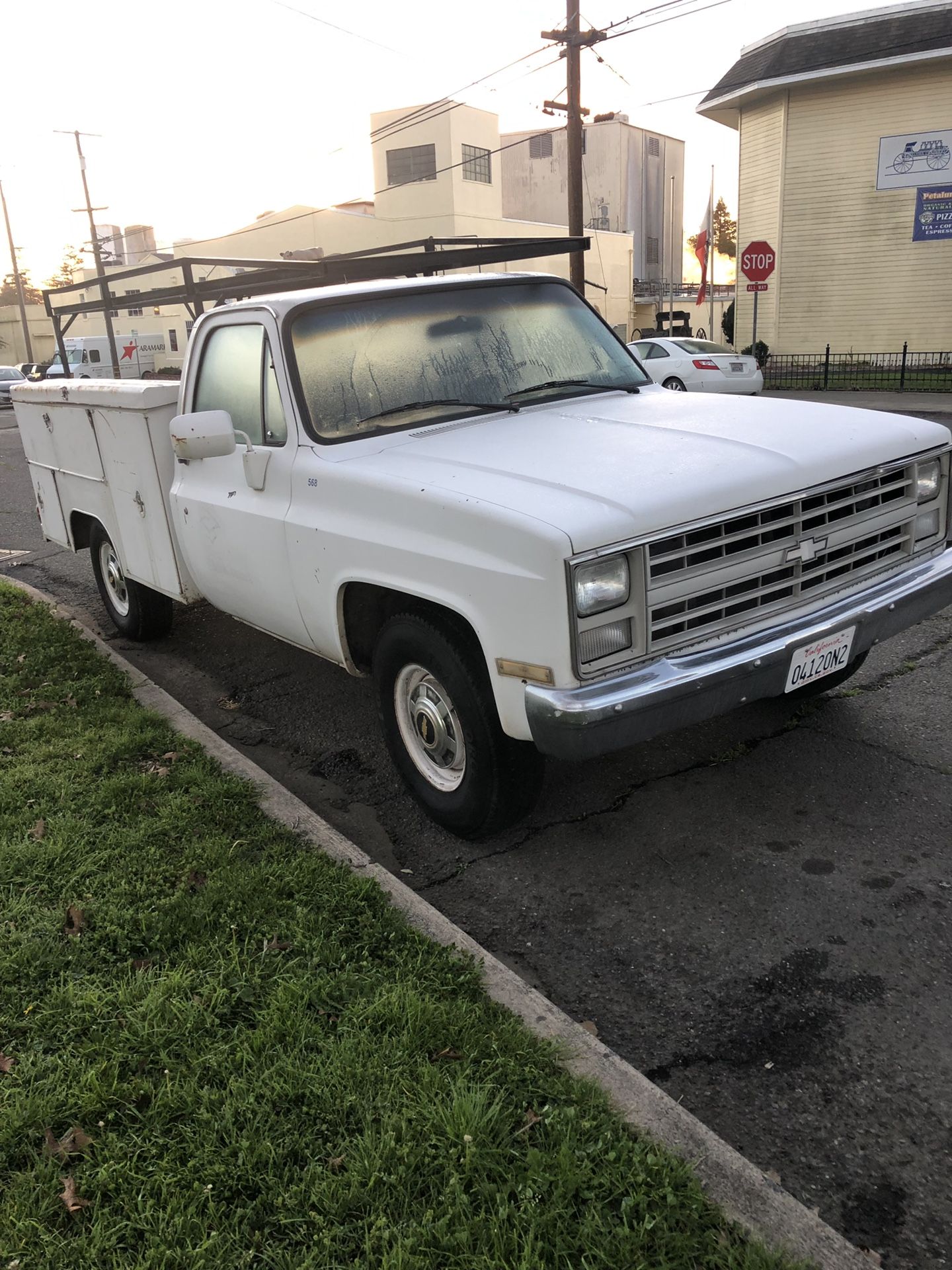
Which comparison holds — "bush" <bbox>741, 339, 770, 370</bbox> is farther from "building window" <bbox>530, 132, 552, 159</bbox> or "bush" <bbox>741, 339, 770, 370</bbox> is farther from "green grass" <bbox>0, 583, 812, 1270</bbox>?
"building window" <bbox>530, 132, 552, 159</bbox>

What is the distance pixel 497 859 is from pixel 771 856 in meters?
1.02

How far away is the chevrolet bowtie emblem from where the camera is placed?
3.51 metres

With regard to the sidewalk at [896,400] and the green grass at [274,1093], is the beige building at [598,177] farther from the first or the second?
the green grass at [274,1093]

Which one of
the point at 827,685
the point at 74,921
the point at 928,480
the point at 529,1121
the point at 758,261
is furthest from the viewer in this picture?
the point at 758,261

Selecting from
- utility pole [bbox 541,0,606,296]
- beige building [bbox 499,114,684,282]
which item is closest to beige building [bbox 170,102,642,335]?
beige building [bbox 499,114,684,282]

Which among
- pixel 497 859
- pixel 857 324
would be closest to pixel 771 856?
pixel 497 859

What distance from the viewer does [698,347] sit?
19.6 metres

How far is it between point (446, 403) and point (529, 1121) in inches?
111

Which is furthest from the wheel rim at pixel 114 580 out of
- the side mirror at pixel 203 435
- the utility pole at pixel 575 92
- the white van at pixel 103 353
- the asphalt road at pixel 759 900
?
the utility pole at pixel 575 92

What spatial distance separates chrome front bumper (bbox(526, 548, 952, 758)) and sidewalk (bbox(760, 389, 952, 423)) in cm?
1336

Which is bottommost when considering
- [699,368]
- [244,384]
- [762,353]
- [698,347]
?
[762,353]

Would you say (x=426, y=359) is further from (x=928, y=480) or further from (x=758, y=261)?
(x=758, y=261)

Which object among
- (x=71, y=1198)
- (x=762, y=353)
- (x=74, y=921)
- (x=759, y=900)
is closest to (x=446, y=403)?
(x=759, y=900)

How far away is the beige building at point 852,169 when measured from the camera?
23891 millimetres
